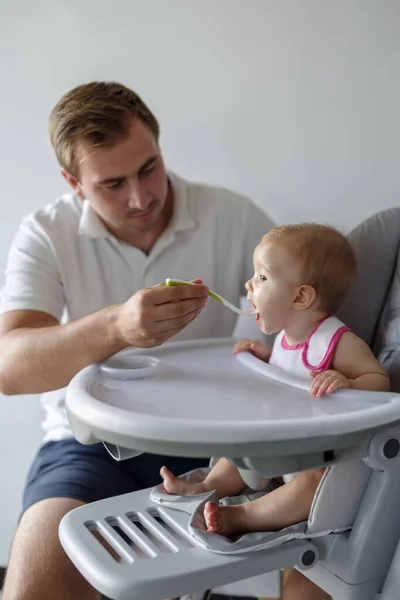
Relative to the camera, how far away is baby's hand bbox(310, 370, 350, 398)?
102 cm


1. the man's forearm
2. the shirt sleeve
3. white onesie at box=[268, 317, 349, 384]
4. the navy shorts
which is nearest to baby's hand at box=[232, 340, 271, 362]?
white onesie at box=[268, 317, 349, 384]

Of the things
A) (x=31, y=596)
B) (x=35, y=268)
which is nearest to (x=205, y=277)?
(x=35, y=268)

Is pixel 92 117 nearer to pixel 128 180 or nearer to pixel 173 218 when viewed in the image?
pixel 128 180

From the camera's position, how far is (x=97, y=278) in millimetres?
1520

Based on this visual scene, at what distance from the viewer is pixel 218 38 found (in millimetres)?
1628

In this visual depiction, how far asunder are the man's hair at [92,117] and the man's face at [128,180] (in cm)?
2

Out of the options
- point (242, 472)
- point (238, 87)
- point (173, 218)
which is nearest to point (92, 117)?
point (173, 218)

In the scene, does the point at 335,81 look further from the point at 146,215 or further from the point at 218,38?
the point at 146,215

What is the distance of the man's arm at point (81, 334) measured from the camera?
113 cm

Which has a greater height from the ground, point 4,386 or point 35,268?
point 35,268

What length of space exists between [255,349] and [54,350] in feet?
1.11

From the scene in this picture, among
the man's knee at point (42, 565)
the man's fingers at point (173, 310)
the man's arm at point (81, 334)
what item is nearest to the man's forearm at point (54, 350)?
the man's arm at point (81, 334)

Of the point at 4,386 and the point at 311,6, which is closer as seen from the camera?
the point at 4,386

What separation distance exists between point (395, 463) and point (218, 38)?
1026mm
